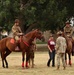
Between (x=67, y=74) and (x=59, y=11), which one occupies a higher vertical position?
(x=59, y=11)

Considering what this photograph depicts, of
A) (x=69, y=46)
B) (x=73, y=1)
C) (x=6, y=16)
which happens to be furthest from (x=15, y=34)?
(x=73, y=1)

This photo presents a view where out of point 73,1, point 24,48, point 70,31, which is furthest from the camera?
point 73,1

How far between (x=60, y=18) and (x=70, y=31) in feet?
61.0

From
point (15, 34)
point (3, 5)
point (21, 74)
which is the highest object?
point (3, 5)

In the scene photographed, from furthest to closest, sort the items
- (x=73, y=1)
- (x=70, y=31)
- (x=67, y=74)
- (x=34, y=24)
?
(x=73, y=1) < (x=34, y=24) < (x=70, y=31) < (x=67, y=74)

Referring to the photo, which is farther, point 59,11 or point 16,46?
point 59,11

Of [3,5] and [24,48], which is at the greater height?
[3,5]

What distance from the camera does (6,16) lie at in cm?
3872

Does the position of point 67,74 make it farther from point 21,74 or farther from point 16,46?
point 16,46

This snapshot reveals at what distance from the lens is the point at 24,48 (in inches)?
760

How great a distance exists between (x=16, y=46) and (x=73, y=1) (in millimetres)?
26154

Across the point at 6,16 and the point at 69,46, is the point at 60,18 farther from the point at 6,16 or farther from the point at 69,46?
the point at 69,46

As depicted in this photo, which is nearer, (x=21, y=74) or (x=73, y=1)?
(x=21, y=74)

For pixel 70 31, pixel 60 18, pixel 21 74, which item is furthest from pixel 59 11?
pixel 21 74
